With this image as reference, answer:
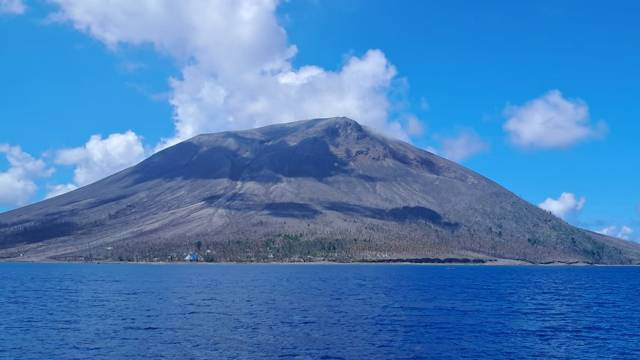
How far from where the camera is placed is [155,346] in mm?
81938

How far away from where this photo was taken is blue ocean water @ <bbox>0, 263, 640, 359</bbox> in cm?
8125

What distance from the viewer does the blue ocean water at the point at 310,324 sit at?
81250mm

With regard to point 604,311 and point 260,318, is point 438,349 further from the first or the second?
point 604,311

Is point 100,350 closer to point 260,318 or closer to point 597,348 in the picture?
point 260,318

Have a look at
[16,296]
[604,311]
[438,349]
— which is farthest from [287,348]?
[16,296]

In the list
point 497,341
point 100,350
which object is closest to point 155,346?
point 100,350

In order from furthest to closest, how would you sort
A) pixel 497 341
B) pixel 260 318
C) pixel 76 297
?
pixel 76 297 < pixel 260 318 < pixel 497 341

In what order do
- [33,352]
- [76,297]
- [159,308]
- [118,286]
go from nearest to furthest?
[33,352] < [159,308] < [76,297] < [118,286]

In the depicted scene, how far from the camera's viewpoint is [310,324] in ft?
337

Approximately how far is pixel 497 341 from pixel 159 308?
65235 millimetres

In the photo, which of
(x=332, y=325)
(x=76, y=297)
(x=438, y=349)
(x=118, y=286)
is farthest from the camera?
(x=118, y=286)

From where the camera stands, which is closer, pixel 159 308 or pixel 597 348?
pixel 597 348

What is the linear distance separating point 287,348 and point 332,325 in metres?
20.6

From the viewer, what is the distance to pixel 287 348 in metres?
82.2
